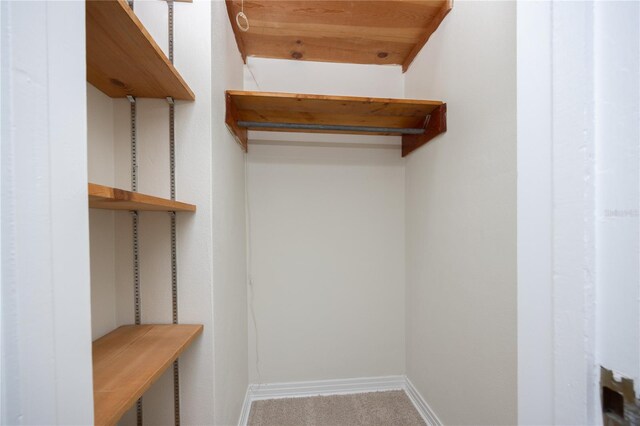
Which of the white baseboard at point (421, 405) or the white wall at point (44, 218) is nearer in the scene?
the white wall at point (44, 218)

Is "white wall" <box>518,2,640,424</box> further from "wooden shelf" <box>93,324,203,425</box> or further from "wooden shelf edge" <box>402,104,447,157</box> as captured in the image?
"wooden shelf edge" <box>402,104,447,157</box>

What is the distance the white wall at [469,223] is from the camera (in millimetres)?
905

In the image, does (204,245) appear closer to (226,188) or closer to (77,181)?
(226,188)

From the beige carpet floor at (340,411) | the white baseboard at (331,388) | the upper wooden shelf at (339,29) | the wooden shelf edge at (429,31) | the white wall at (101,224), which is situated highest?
the upper wooden shelf at (339,29)

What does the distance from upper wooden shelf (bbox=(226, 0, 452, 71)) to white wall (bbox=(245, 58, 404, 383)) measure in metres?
0.09

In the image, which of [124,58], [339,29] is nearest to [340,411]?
[124,58]

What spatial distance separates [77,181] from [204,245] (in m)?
0.63

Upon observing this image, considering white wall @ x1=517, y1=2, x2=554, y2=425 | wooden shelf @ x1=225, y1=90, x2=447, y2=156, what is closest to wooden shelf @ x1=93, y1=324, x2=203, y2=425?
white wall @ x1=517, y1=2, x2=554, y2=425

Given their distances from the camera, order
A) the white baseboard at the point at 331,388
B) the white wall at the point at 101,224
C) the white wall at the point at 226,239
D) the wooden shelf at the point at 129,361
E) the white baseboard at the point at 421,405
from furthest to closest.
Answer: the white baseboard at the point at 331,388 → the white baseboard at the point at 421,405 → the white wall at the point at 226,239 → the white wall at the point at 101,224 → the wooden shelf at the point at 129,361

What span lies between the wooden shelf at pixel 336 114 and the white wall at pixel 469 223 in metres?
0.10

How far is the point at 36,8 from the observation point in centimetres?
31

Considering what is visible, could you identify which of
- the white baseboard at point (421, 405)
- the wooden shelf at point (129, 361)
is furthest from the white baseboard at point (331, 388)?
the wooden shelf at point (129, 361)

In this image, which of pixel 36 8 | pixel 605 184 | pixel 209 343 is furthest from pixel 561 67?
pixel 209 343

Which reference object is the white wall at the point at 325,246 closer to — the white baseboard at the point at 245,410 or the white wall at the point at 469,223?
the white baseboard at the point at 245,410
